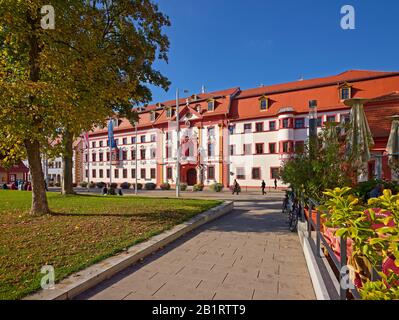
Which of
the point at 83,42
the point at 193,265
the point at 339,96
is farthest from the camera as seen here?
the point at 339,96

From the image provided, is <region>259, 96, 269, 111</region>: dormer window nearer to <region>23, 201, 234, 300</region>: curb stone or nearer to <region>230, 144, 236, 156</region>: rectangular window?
<region>230, 144, 236, 156</region>: rectangular window

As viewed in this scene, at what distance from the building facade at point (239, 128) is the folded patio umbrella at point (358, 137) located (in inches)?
953

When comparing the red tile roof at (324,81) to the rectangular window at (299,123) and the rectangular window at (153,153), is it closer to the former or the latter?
the rectangular window at (299,123)

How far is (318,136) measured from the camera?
329 inches

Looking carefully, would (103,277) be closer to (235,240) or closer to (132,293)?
(132,293)

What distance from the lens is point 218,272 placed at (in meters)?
4.86

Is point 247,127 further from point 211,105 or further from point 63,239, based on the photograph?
point 63,239

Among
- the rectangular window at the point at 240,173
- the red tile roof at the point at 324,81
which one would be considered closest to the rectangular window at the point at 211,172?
the rectangular window at the point at 240,173

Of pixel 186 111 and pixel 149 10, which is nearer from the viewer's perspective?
pixel 149 10

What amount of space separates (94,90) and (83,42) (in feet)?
4.97

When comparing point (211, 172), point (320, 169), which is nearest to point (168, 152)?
point (211, 172)

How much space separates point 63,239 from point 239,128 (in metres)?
33.7

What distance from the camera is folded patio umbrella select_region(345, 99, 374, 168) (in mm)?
8359
